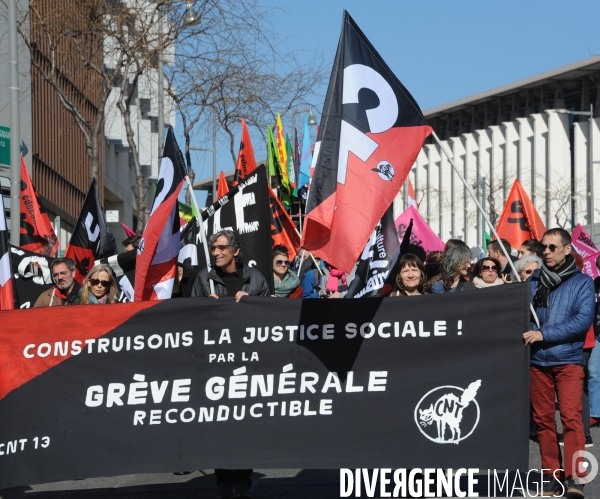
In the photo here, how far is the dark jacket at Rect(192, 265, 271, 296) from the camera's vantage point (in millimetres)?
7965

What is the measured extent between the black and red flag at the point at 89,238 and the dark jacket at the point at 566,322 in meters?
6.34

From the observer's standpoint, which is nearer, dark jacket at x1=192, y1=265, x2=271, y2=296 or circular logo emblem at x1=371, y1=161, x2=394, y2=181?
circular logo emblem at x1=371, y1=161, x2=394, y2=181

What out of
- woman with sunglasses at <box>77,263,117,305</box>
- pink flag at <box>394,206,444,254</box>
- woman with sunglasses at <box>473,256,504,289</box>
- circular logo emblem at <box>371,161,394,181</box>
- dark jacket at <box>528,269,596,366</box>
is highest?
pink flag at <box>394,206,444,254</box>

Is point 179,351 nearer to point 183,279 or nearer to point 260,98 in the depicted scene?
point 183,279

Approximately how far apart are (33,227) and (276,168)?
875cm

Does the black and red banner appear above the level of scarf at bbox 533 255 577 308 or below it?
below

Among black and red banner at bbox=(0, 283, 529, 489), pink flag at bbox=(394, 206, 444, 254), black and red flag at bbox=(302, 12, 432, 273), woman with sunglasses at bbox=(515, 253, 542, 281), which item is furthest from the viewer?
pink flag at bbox=(394, 206, 444, 254)

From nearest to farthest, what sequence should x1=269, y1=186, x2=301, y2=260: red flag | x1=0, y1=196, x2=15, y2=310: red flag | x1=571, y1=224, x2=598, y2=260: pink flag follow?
x1=0, y1=196, x2=15, y2=310: red flag < x1=269, y1=186, x2=301, y2=260: red flag < x1=571, y1=224, x2=598, y2=260: pink flag

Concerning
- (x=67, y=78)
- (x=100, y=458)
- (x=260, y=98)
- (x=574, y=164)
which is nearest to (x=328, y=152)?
(x=100, y=458)

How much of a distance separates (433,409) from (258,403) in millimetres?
1084

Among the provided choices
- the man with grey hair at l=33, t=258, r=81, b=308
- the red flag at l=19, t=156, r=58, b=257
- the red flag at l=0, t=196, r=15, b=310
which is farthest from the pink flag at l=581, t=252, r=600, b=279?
the red flag at l=0, t=196, r=15, b=310

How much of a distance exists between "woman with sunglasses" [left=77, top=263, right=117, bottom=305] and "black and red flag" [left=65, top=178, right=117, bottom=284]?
3831mm

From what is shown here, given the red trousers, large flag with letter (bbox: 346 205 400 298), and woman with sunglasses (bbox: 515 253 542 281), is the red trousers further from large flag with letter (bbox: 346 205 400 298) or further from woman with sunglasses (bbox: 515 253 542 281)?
large flag with letter (bbox: 346 205 400 298)

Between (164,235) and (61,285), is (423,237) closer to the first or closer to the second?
(61,285)
